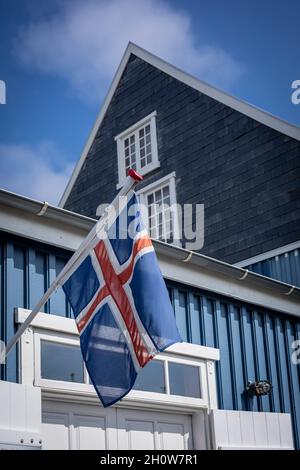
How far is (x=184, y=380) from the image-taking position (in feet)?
20.9

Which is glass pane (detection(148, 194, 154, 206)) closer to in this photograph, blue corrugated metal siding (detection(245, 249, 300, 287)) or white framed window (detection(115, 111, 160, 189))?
white framed window (detection(115, 111, 160, 189))

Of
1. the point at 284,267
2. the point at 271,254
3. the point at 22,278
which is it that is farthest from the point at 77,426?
the point at 271,254

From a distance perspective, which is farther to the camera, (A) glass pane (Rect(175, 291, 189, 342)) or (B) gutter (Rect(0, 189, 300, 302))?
(A) glass pane (Rect(175, 291, 189, 342))

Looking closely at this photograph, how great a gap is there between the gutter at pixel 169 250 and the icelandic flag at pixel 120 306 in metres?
0.88

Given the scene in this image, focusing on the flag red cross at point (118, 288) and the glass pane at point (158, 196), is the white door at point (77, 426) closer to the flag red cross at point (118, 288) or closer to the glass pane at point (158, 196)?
the flag red cross at point (118, 288)

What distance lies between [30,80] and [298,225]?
5.39 m

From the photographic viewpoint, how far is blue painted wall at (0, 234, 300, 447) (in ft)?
17.5

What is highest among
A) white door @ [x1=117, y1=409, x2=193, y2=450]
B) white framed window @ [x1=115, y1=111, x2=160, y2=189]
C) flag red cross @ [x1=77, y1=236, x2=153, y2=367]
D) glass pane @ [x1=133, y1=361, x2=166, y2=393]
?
white framed window @ [x1=115, y1=111, x2=160, y2=189]

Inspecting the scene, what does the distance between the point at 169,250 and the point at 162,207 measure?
6.38 meters

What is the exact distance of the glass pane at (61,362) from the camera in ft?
17.5

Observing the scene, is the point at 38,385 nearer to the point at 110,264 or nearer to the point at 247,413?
the point at 110,264

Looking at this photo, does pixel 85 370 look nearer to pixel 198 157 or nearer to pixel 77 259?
pixel 77 259

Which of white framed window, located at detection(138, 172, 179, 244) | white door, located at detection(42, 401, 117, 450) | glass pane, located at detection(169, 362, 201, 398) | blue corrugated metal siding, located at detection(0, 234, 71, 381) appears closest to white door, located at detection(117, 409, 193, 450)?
white door, located at detection(42, 401, 117, 450)

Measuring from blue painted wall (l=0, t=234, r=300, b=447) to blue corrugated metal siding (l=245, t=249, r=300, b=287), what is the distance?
7.18 ft
